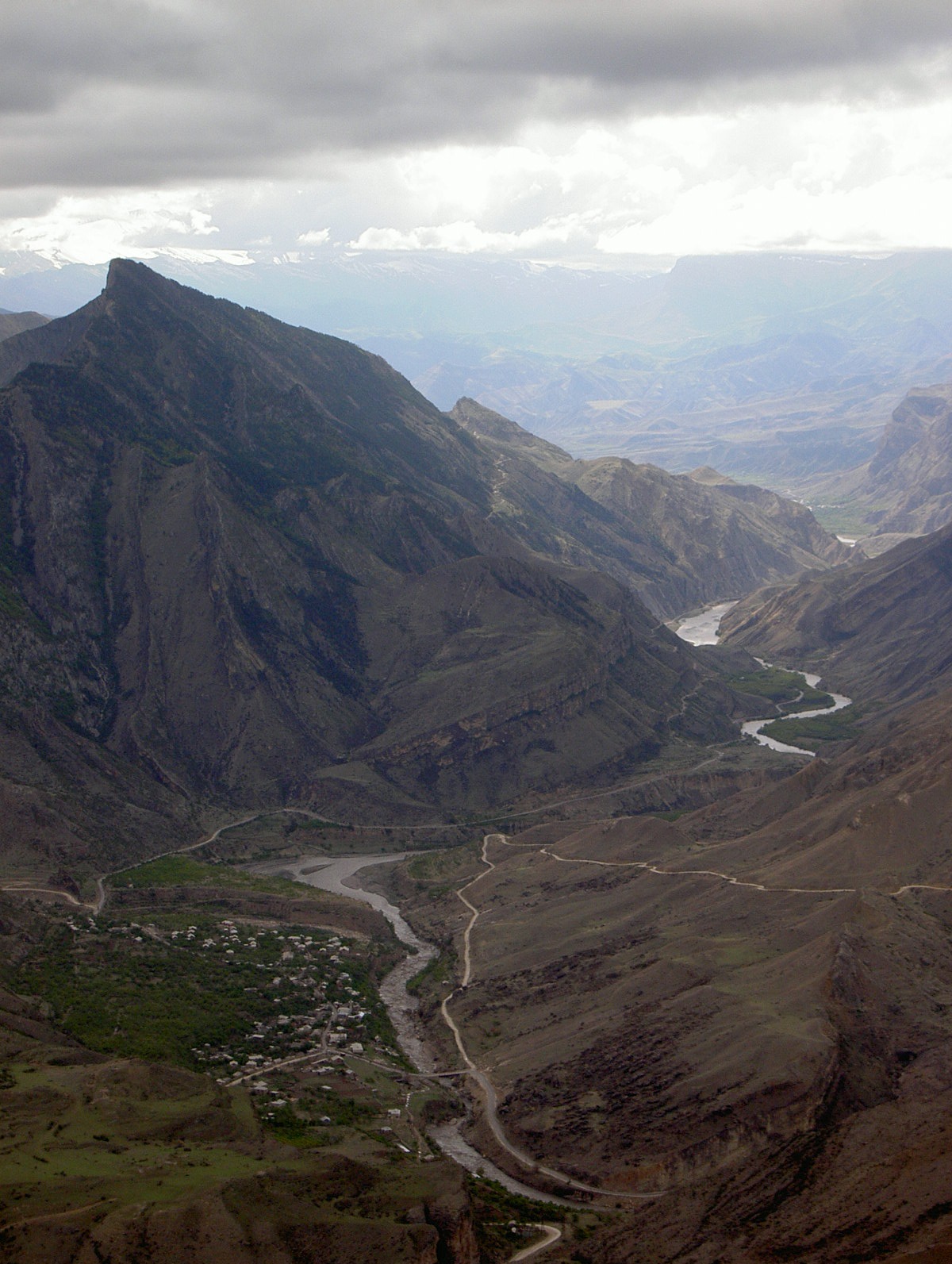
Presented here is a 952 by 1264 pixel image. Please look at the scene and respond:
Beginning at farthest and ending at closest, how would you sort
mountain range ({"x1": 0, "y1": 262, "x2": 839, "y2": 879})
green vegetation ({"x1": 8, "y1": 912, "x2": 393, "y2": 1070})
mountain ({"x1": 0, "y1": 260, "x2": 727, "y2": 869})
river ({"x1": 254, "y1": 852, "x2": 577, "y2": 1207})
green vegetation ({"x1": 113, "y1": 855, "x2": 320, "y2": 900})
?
mountain ({"x1": 0, "y1": 260, "x2": 727, "y2": 869}) < mountain range ({"x1": 0, "y1": 262, "x2": 839, "y2": 879}) < green vegetation ({"x1": 113, "y1": 855, "x2": 320, "y2": 900}) < green vegetation ({"x1": 8, "y1": 912, "x2": 393, "y2": 1070}) < river ({"x1": 254, "y1": 852, "x2": 577, "y2": 1207})

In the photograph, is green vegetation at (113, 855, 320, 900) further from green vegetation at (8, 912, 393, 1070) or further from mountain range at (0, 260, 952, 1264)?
green vegetation at (8, 912, 393, 1070)

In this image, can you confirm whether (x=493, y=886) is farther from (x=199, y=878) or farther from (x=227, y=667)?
(x=227, y=667)

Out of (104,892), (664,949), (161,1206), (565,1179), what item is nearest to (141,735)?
(104,892)

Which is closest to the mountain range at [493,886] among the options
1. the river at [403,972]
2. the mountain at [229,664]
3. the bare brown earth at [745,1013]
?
the bare brown earth at [745,1013]

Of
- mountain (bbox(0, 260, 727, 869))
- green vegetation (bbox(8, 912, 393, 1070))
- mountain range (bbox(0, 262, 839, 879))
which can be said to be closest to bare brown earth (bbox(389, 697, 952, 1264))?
green vegetation (bbox(8, 912, 393, 1070))

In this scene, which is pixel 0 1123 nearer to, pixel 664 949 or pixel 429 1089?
pixel 429 1089

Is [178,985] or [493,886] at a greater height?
[178,985]

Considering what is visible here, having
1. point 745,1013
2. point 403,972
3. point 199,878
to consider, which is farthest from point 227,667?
point 745,1013

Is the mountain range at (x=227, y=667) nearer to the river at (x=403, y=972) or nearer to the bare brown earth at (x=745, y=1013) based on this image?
the river at (x=403, y=972)
